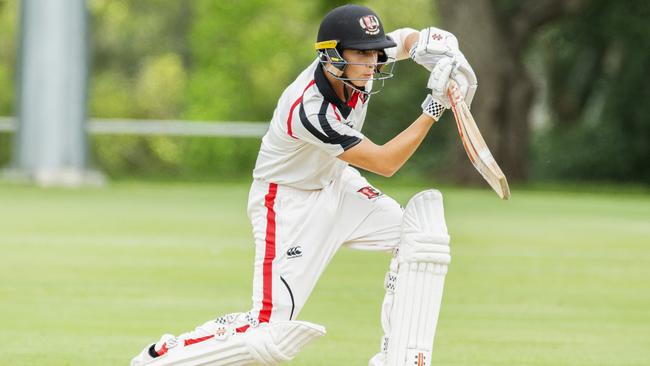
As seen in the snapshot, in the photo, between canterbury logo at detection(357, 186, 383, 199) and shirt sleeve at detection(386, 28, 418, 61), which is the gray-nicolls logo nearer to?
canterbury logo at detection(357, 186, 383, 199)

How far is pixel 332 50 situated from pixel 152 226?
9435 millimetres

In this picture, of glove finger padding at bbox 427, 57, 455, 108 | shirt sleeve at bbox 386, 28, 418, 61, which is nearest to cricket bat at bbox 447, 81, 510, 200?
glove finger padding at bbox 427, 57, 455, 108

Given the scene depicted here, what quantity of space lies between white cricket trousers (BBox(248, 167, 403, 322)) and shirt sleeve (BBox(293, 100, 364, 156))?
11.4 inches

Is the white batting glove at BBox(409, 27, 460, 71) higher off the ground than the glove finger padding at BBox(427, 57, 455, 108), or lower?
higher

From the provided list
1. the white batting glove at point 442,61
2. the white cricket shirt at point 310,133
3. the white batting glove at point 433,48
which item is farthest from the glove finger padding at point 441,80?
the white cricket shirt at point 310,133

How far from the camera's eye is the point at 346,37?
5.29m

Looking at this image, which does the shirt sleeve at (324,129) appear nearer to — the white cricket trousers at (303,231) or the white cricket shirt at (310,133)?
the white cricket shirt at (310,133)

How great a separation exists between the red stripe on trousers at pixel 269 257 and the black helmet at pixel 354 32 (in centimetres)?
61

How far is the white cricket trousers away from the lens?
Result: 5273 millimetres

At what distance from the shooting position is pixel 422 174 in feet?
105

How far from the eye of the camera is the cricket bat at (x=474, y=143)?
200 inches

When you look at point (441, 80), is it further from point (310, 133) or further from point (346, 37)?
point (310, 133)

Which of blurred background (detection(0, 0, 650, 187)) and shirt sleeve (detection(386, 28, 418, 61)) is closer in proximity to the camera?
shirt sleeve (detection(386, 28, 418, 61))

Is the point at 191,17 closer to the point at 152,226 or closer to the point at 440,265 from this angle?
the point at 152,226
